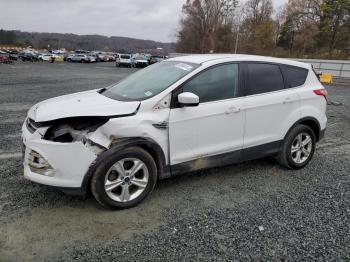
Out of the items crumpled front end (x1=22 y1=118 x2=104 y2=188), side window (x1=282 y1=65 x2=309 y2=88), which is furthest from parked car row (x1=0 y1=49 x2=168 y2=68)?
crumpled front end (x1=22 y1=118 x2=104 y2=188)

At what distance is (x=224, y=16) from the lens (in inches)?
2598

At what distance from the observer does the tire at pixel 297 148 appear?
4.61 meters

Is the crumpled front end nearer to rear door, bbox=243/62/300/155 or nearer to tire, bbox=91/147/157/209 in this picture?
tire, bbox=91/147/157/209

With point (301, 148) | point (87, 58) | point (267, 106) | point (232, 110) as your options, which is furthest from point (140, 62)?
point (232, 110)

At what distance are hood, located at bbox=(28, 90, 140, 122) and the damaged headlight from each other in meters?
0.07

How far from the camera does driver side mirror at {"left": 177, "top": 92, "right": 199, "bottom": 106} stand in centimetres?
348

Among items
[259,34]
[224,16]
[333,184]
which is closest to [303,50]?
[259,34]

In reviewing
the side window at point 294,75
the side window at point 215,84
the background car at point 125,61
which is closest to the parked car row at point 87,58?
the background car at point 125,61

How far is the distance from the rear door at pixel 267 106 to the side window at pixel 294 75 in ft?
0.31

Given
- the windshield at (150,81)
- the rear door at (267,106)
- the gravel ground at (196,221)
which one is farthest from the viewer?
the rear door at (267,106)

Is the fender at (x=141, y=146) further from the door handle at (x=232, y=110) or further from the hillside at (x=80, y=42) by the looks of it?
the hillside at (x=80, y=42)

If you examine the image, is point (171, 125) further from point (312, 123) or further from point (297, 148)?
point (312, 123)

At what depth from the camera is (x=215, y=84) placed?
3955 millimetres

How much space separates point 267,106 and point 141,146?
1.90 metres
